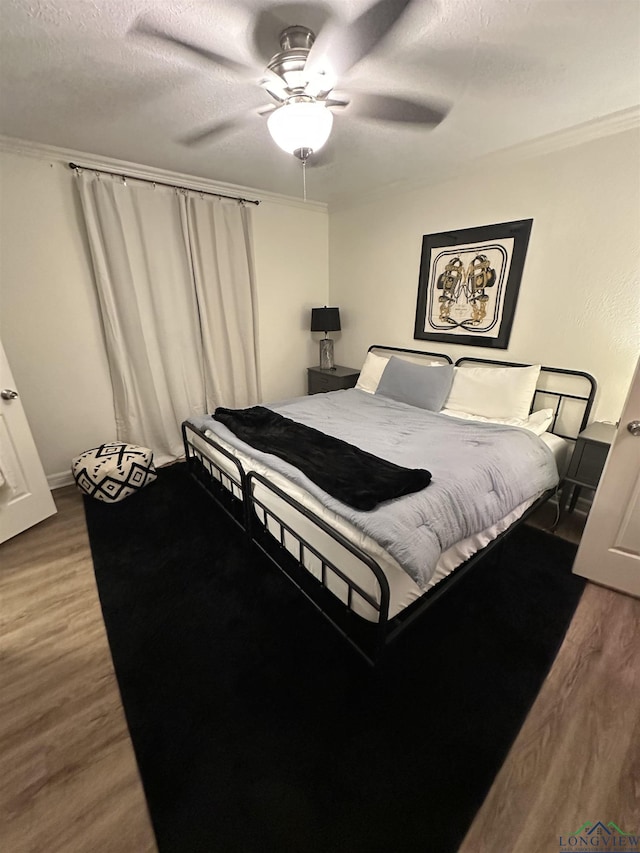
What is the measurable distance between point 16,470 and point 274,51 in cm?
276

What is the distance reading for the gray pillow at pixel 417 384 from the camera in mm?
2861

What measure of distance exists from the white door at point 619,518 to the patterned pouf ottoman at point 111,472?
3.03 m

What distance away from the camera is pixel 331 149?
247 centimetres


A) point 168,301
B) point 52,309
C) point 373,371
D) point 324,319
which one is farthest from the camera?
point 324,319

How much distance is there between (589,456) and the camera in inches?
84.5

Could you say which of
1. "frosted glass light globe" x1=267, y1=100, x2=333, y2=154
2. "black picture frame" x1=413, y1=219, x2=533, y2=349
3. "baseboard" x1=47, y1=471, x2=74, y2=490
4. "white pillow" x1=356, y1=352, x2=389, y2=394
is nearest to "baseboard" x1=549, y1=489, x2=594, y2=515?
"black picture frame" x1=413, y1=219, x2=533, y2=349

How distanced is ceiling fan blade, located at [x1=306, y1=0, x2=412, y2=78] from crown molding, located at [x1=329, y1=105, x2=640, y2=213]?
1576 millimetres

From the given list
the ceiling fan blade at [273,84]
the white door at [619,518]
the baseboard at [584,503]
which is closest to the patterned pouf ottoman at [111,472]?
the ceiling fan blade at [273,84]

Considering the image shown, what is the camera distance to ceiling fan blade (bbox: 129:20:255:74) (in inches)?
54.0

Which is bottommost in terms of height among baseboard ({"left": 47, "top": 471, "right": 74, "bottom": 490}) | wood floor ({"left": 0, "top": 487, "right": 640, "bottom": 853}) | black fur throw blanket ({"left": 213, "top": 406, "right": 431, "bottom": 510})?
wood floor ({"left": 0, "top": 487, "right": 640, "bottom": 853})

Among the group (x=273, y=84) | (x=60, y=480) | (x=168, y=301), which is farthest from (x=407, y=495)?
(x=60, y=480)

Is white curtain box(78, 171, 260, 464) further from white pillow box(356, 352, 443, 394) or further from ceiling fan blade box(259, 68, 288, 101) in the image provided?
ceiling fan blade box(259, 68, 288, 101)

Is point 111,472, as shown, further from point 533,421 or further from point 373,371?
point 533,421

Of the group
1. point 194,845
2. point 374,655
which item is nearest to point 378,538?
point 374,655
